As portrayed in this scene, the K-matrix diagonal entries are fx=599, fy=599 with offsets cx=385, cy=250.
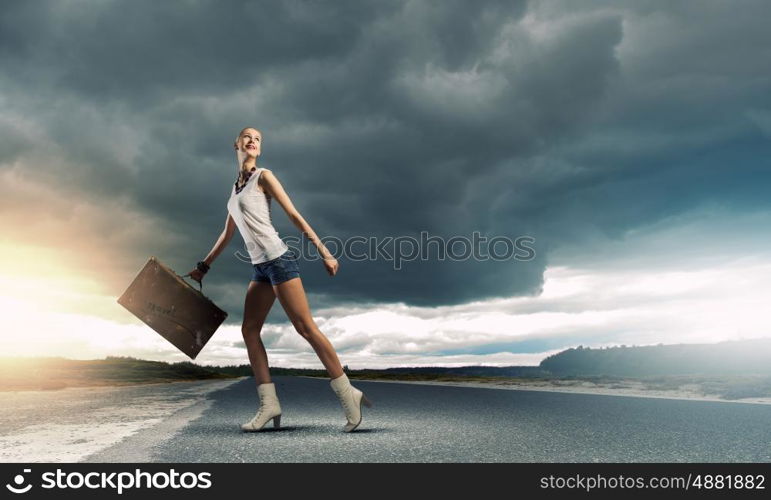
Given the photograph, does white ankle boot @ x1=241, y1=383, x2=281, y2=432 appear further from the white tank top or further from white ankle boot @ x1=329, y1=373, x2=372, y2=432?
the white tank top

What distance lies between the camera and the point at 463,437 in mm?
5281

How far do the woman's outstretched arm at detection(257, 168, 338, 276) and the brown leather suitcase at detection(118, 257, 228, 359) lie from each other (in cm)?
152

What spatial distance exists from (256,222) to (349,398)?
5.74 feet

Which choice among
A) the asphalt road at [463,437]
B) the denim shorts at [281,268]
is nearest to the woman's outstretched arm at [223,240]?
the denim shorts at [281,268]

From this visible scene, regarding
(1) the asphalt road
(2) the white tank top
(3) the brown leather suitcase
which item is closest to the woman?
(2) the white tank top

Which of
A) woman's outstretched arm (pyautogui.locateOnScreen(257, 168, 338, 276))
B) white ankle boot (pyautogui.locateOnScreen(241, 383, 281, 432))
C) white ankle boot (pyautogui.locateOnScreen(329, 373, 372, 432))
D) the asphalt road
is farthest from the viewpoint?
white ankle boot (pyautogui.locateOnScreen(241, 383, 281, 432))

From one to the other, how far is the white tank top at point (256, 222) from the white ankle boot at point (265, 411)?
130cm

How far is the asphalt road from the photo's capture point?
4.30 meters

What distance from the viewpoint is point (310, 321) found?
5.12 meters

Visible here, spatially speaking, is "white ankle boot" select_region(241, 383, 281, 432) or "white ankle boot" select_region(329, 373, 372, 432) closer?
"white ankle boot" select_region(329, 373, 372, 432)

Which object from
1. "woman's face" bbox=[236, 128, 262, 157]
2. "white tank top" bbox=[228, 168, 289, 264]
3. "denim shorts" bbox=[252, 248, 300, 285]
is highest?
"woman's face" bbox=[236, 128, 262, 157]

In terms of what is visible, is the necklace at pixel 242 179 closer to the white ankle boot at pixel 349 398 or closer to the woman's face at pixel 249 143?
the woman's face at pixel 249 143
